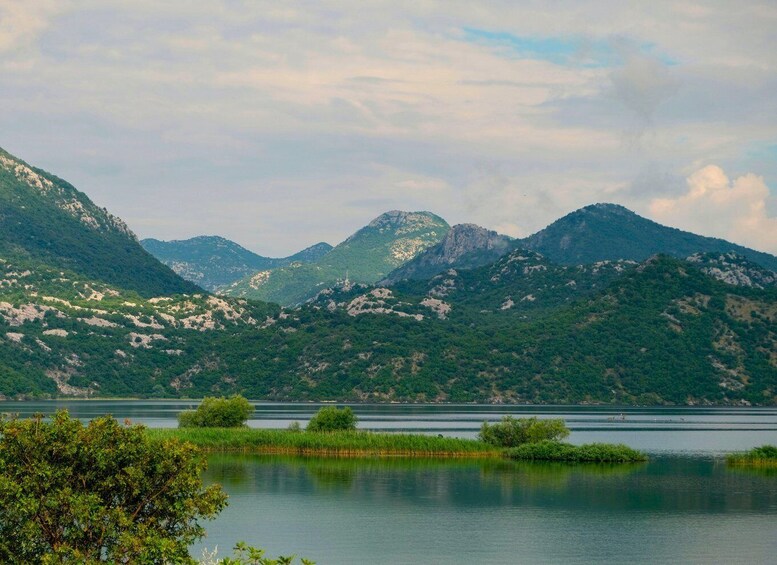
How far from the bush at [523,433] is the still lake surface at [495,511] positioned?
8.30 metres

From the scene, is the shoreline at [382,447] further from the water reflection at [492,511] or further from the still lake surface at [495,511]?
the water reflection at [492,511]

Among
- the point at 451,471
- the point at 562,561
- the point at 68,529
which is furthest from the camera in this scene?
the point at 451,471

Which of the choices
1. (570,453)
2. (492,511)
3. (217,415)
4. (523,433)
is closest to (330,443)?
(217,415)

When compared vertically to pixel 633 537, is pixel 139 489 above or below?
above

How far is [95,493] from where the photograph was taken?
4312cm

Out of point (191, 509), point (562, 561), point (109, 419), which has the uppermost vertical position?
point (109, 419)

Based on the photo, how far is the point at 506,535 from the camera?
2709 inches

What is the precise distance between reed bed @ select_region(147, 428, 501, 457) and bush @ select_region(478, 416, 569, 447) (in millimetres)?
1901

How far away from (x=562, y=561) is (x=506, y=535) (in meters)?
8.04

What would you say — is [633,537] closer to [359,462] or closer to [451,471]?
[451,471]

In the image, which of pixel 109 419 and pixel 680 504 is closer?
pixel 109 419

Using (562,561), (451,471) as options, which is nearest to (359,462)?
(451,471)

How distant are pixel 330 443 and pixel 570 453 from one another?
23.7 meters

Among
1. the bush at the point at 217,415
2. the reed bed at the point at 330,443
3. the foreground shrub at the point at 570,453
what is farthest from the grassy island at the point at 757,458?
the bush at the point at 217,415
